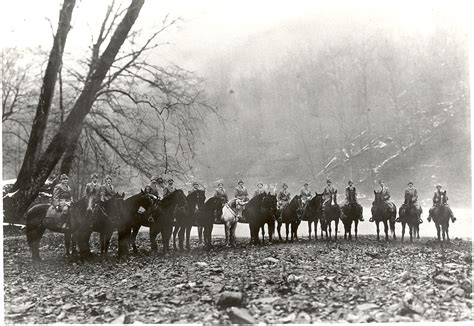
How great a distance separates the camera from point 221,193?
9203mm

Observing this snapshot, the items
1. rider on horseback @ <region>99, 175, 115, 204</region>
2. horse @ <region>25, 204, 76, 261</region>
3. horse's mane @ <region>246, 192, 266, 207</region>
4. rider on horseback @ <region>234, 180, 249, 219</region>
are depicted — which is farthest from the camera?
horse's mane @ <region>246, 192, 266, 207</region>

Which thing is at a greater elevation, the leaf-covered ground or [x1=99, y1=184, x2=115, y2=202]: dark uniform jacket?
[x1=99, y1=184, x2=115, y2=202]: dark uniform jacket

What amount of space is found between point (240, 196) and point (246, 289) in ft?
13.0

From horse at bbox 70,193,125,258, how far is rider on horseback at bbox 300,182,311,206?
367cm

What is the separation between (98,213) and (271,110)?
11.6 ft

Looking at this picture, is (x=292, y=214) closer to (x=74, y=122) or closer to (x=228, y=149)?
(x=228, y=149)

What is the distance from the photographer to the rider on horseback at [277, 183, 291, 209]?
9863mm

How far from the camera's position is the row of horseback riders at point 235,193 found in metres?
7.80

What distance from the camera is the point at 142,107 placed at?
29.0ft

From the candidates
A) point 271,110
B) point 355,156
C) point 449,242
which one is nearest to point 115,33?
point 271,110

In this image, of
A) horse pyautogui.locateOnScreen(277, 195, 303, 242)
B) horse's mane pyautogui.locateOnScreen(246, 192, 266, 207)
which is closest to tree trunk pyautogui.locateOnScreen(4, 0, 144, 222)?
horse's mane pyautogui.locateOnScreen(246, 192, 266, 207)

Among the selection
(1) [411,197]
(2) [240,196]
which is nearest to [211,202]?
(2) [240,196]

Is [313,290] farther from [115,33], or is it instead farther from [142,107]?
[115,33]

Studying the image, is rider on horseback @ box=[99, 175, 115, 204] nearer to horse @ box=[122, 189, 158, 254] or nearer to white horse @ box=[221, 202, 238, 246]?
horse @ box=[122, 189, 158, 254]
